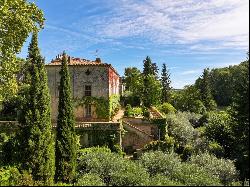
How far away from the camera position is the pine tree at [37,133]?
28047 millimetres

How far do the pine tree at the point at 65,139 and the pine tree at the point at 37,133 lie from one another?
778mm

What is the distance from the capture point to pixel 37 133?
28797 mm

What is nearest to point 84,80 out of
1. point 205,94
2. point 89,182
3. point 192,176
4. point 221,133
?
point 221,133

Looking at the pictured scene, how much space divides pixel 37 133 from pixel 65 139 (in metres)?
2.73

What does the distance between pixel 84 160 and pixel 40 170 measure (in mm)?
4833

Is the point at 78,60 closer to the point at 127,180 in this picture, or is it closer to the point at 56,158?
the point at 56,158

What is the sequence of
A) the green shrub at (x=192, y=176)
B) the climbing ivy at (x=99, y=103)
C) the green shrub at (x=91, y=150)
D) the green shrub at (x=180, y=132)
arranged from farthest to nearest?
1. the climbing ivy at (x=99, y=103)
2. the green shrub at (x=180, y=132)
3. the green shrub at (x=91, y=150)
4. the green shrub at (x=192, y=176)

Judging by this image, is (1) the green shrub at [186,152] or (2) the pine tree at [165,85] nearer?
(1) the green shrub at [186,152]

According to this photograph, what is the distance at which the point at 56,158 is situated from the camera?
30250mm

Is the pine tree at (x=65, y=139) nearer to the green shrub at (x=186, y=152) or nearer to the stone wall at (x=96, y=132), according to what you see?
the stone wall at (x=96, y=132)

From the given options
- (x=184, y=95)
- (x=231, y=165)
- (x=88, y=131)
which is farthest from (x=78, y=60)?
(x=184, y=95)

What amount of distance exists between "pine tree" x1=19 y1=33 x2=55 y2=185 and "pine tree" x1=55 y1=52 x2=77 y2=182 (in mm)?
778

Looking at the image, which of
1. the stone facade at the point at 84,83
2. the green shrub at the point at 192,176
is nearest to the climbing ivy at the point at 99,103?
the stone facade at the point at 84,83

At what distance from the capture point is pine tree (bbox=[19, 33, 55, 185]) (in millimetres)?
28047
